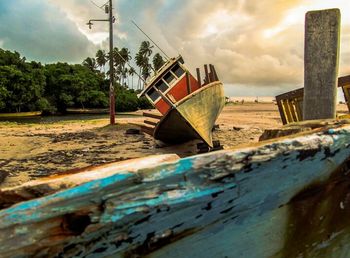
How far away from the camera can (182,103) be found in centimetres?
1016

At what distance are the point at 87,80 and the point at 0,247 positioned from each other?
69.3 m

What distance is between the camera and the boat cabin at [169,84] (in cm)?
1275

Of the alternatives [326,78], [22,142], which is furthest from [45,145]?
[326,78]

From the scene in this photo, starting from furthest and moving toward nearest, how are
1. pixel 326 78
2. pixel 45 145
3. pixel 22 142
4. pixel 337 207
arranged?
pixel 22 142 < pixel 45 145 < pixel 326 78 < pixel 337 207

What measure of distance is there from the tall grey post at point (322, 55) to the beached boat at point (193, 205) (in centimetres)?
230

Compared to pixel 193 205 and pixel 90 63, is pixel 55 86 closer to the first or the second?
pixel 90 63

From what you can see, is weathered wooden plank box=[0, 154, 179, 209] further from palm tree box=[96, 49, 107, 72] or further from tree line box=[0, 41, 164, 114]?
palm tree box=[96, 49, 107, 72]

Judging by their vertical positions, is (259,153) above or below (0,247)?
above

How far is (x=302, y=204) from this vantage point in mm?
1892

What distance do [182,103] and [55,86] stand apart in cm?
5936

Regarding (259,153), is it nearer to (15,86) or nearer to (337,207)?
(337,207)

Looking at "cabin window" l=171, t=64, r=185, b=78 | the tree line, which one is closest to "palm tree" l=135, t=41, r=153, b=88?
the tree line

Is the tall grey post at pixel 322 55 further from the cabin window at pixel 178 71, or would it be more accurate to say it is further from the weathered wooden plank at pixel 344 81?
the cabin window at pixel 178 71

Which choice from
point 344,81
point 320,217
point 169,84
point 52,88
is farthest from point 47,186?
point 52,88
